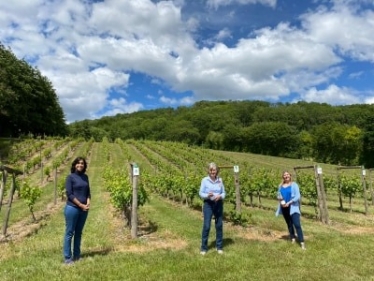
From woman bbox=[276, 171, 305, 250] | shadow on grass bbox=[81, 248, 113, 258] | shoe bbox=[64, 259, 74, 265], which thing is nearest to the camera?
shoe bbox=[64, 259, 74, 265]

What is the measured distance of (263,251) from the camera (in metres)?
8.22

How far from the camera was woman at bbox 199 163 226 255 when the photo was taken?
7.88m

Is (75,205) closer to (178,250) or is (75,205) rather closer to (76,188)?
(76,188)

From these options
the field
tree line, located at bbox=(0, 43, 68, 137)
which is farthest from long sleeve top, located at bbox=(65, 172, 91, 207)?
tree line, located at bbox=(0, 43, 68, 137)

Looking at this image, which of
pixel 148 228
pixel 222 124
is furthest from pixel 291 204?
pixel 222 124

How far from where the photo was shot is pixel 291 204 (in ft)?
29.3

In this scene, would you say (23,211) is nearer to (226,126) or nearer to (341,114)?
(226,126)

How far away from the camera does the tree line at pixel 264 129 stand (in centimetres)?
7438

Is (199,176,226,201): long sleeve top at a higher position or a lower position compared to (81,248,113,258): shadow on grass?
higher

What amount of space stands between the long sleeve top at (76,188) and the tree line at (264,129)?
186 ft

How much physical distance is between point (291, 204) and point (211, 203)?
209 centimetres

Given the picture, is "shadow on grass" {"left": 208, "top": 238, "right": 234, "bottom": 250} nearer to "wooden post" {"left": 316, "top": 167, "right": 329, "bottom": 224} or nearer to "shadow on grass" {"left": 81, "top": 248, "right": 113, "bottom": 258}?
"shadow on grass" {"left": 81, "top": 248, "right": 113, "bottom": 258}

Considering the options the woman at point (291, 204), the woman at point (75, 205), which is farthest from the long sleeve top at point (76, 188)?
the woman at point (291, 204)

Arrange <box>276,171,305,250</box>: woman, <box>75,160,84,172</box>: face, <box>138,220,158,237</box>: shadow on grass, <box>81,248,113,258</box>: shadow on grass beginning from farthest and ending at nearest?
<box>138,220,158,237</box>: shadow on grass
<box>276,171,305,250</box>: woman
<box>81,248,113,258</box>: shadow on grass
<box>75,160,84,172</box>: face
